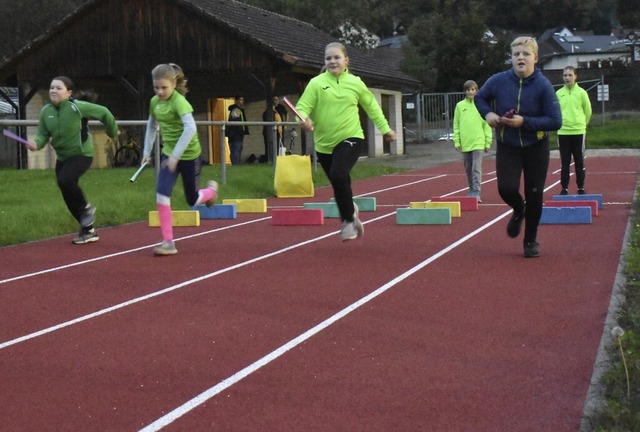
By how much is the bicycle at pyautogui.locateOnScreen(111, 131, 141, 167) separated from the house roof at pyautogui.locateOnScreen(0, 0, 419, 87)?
14.3 feet

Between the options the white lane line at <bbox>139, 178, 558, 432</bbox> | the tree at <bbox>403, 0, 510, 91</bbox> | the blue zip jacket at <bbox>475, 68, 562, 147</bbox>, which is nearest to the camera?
the white lane line at <bbox>139, 178, 558, 432</bbox>

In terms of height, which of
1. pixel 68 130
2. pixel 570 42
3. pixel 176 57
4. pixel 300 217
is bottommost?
pixel 300 217

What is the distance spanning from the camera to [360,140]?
10.1m

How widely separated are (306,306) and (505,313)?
134 cm

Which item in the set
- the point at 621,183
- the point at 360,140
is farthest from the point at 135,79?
the point at 360,140

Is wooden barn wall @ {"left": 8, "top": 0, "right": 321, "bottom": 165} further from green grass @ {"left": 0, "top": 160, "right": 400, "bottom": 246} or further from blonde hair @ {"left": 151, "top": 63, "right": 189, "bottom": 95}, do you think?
blonde hair @ {"left": 151, "top": 63, "right": 189, "bottom": 95}

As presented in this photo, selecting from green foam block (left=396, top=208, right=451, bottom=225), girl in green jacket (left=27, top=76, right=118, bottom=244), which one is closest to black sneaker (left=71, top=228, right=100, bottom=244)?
girl in green jacket (left=27, top=76, right=118, bottom=244)

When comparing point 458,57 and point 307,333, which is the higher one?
point 458,57

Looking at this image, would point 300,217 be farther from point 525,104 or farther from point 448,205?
point 525,104

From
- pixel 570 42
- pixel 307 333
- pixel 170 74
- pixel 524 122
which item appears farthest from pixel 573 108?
pixel 570 42

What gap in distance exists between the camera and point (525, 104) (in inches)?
341

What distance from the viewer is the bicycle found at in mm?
31438

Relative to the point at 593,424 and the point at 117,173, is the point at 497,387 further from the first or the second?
the point at 117,173

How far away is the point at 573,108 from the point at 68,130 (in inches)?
308
